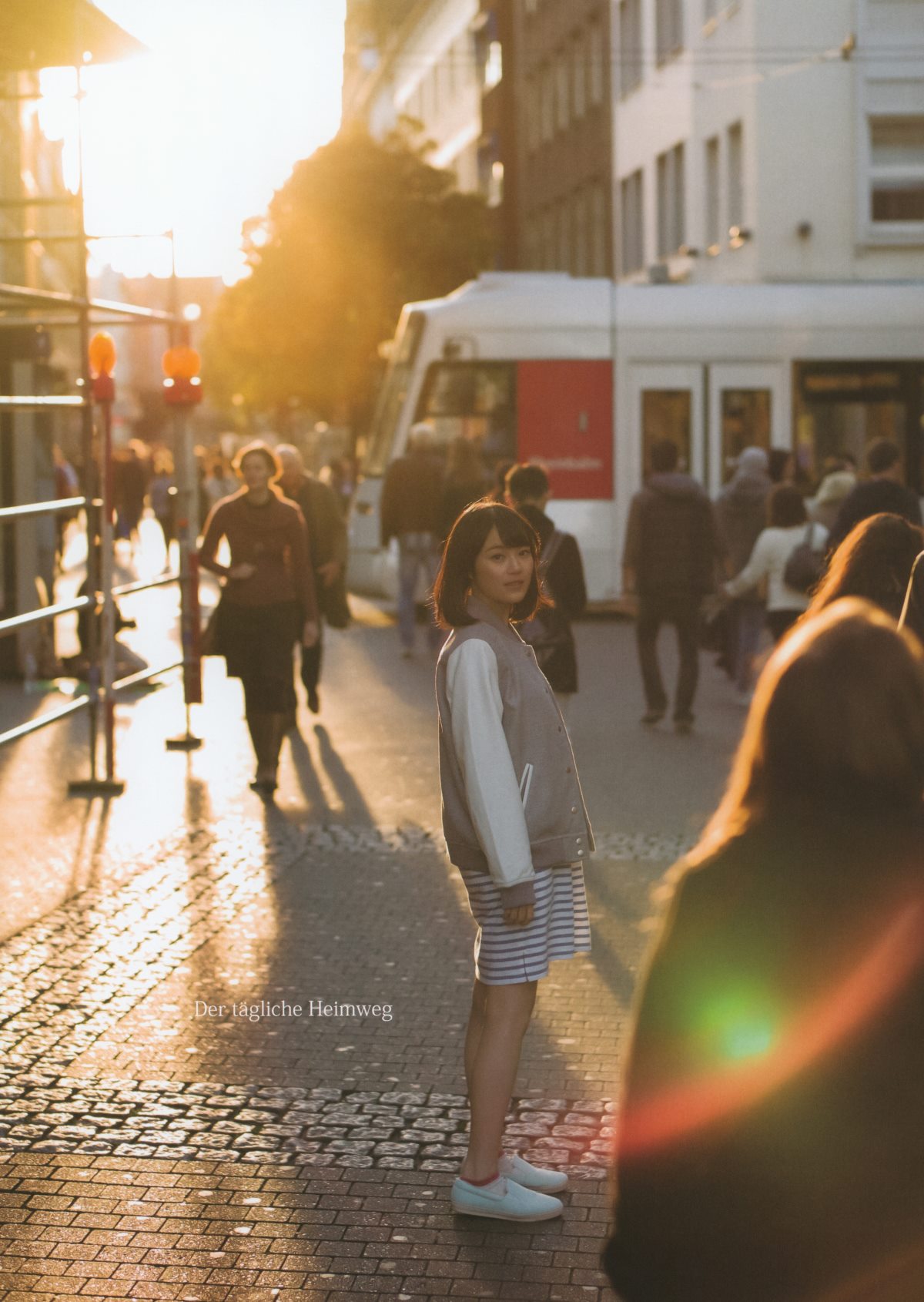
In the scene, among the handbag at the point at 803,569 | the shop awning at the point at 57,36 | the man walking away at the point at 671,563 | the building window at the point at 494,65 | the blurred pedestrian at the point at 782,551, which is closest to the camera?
the shop awning at the point at 57,36

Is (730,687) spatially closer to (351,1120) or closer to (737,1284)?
(351,1120)

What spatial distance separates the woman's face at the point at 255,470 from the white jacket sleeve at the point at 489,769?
6759 millimetres

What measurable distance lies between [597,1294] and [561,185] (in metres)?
44.4

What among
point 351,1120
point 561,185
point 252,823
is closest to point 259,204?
point 561,185

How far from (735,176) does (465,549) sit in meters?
28.8

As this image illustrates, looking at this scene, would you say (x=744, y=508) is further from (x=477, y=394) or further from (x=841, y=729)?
(x=841, y=729)

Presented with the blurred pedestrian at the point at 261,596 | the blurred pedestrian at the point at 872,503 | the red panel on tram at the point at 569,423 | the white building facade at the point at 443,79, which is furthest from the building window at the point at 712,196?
the blurred pedestrian at the point at 872,503

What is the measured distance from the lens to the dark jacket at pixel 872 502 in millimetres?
9734

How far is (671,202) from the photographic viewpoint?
3706 centimetres

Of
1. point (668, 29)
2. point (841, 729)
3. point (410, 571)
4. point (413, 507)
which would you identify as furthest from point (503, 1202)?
point (668, 29)

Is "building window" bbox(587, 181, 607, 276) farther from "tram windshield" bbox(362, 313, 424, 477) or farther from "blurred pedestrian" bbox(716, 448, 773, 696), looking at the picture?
"blurred pedestrian" bbox(716, 448, 773, 696)

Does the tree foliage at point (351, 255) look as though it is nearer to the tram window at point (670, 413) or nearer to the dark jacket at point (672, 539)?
the tram window at point (670, 413)

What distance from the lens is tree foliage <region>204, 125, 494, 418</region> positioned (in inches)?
1991

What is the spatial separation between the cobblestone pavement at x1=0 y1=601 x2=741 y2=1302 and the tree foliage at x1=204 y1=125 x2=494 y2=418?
40.5m
